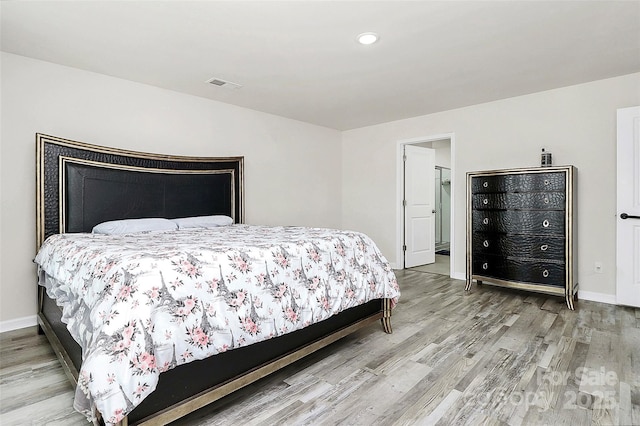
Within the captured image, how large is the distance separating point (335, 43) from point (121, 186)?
240cm

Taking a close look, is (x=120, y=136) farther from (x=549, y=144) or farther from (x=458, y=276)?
(x=549, y=144)

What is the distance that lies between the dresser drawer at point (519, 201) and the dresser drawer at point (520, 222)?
0.17ft

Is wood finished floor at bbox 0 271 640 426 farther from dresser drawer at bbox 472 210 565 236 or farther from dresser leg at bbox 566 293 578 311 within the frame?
dresser drawer at bbox 472 210 565 236

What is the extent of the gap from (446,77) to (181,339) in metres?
3.29

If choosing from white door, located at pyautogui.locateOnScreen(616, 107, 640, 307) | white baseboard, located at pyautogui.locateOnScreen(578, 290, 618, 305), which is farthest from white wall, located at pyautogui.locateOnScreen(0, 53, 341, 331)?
white door, located at pyautogui.locateOnScreen(616, 107, 640, 307)

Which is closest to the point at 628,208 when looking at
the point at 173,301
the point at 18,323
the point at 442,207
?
the point at 173,301

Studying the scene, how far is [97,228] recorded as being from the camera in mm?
2904

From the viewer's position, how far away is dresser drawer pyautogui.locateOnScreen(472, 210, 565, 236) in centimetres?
342

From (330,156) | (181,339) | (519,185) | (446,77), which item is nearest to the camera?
(181,339)

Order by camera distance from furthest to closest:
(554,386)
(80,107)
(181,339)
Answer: (80,107) → (554,386) → (181,339)

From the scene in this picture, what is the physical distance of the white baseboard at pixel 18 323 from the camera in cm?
278

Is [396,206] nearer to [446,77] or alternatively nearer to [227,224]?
[446,77]

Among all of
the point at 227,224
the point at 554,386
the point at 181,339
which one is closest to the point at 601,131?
the point at 554,386

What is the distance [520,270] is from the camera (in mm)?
3637
